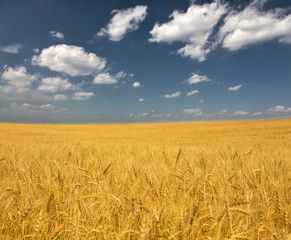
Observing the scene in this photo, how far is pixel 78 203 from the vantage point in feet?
4.38

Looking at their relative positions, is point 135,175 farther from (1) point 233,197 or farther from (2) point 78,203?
(1) point 233,197

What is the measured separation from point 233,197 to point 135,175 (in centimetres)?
100

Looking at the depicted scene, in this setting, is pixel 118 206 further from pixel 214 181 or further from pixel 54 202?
pixel 214 181

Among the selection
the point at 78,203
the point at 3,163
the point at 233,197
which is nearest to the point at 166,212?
the point at 78,203

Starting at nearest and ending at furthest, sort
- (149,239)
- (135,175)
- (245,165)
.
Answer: (149,239), (135,175), (245,165)

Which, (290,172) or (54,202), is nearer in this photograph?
(54,202)

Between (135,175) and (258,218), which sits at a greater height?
(135,175)

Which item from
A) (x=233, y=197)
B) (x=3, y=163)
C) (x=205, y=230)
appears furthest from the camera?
(x=3, y=163)

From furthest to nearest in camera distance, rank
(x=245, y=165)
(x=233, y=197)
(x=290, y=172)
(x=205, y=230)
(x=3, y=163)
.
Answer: (x=3, y=163)
(x=245, y=165)
(x=290, y=172)
(x=233, y=197)
(x=205, y=230)

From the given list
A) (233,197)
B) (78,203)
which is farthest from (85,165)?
(233,197)

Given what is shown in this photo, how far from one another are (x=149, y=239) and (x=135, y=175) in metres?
1.14

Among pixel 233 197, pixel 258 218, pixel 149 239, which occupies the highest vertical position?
pixel 149 239

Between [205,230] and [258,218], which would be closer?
[205,230]

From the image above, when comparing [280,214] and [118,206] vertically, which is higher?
[118,206]
